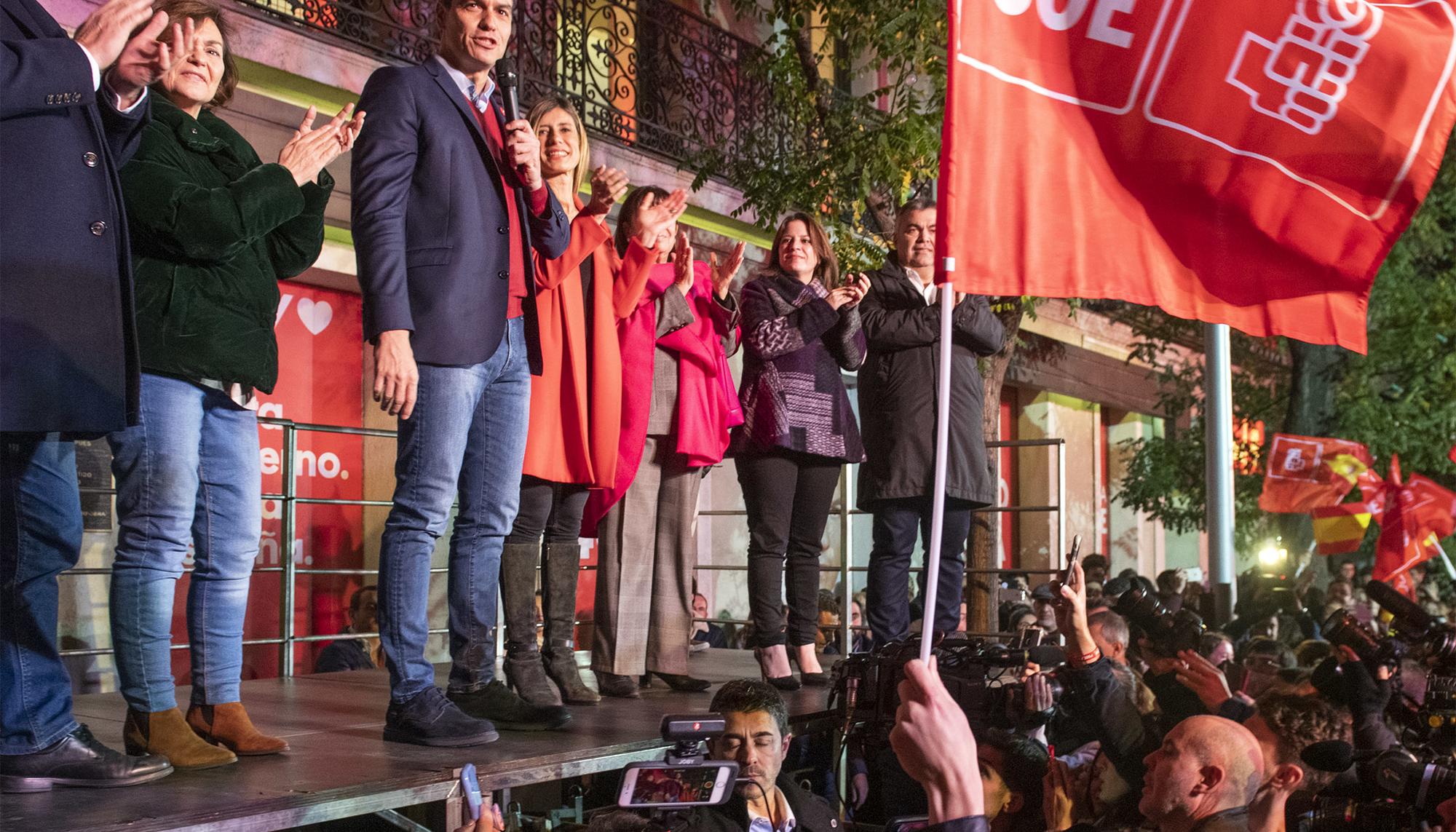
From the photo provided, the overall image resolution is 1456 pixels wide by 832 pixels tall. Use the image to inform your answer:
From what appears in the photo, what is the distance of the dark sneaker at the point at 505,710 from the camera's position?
4.22 m

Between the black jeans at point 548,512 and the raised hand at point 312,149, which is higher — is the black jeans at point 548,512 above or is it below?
below

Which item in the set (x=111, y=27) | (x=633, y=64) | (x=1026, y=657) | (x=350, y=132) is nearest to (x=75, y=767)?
(x=111, y=27)

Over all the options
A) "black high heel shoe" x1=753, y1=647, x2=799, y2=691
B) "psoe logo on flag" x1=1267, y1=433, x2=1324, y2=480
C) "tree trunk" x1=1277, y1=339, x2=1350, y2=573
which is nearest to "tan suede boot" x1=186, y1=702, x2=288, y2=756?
"black high heel shoe" x1=753, y1=647, x2=799, y2=691

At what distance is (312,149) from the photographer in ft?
12.4

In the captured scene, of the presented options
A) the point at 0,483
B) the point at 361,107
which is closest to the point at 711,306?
the point at 361,107

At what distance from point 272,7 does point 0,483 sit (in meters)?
7.58

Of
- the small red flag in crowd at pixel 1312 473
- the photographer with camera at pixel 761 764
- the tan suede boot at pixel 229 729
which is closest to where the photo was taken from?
the tan suede boot at pixel 229 729

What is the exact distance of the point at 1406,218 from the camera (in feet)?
12.2

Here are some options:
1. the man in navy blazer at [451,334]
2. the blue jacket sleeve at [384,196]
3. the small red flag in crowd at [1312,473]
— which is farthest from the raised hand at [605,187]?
the small red flag in crowd at [1312,473]

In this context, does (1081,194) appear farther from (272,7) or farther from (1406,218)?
(272,7)

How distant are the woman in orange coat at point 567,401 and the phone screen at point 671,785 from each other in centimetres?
169

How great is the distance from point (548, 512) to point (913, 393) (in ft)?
5.47

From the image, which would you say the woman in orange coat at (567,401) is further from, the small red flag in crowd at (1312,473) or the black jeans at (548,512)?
the small red flag in crowd at (1312,473)

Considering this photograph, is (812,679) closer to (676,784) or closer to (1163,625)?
(1163,625)
